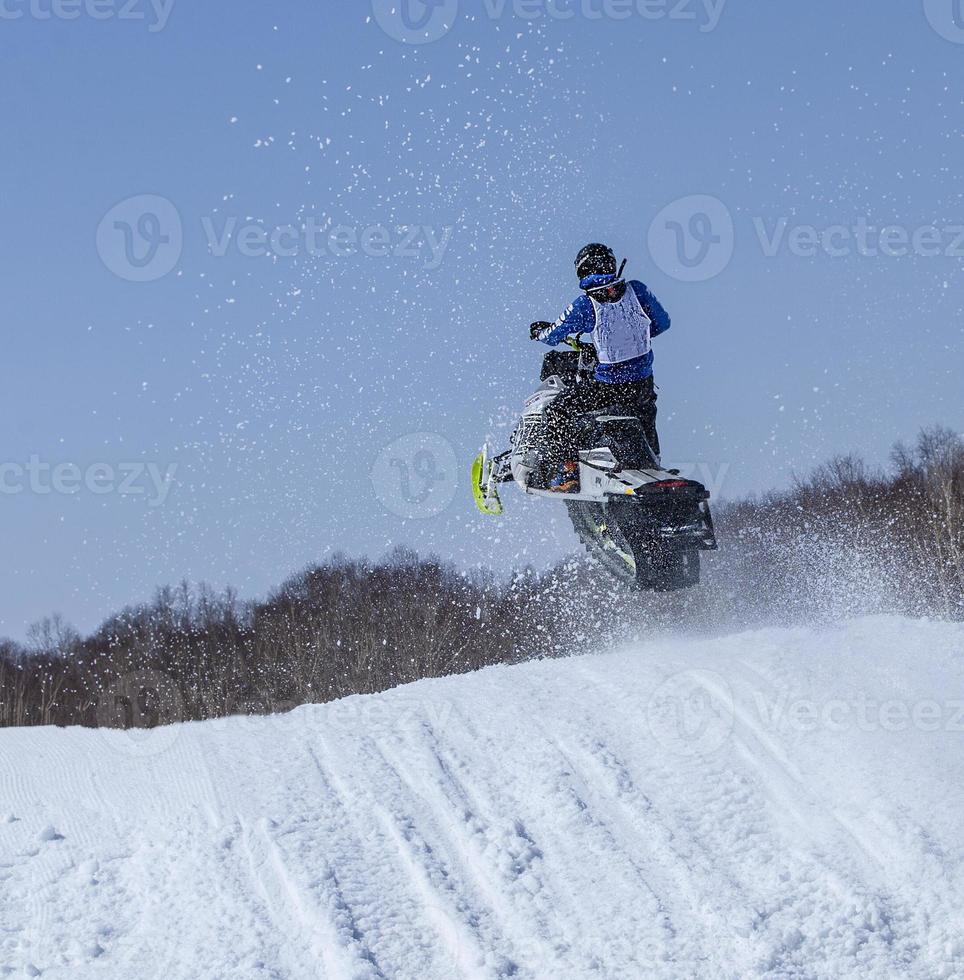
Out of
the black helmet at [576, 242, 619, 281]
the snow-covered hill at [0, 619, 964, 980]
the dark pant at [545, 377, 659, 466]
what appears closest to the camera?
the snow-covered hill at [0, 619, 964, 980]

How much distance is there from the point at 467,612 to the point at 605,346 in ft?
92.1

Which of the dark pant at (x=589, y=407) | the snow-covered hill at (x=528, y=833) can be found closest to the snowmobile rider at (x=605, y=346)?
the dark pant at (x=589, y=407)

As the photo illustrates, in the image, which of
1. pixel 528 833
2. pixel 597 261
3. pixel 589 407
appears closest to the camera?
pixel 528 833

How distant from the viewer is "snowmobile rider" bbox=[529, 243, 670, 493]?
8.38 meters

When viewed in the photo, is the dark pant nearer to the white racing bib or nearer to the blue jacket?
the blue jacket

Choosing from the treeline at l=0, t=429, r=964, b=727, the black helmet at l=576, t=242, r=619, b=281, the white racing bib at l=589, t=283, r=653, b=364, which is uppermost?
the black helmet at l=576, t=242, r=619, b=281

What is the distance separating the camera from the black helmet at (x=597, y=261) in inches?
326

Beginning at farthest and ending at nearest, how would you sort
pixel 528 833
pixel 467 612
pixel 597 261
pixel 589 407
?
pixel 467 612, pixel 589 407, pixel 597 261, pixel 528 833

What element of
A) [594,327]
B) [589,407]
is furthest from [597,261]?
[589,407]

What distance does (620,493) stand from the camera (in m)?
8.46

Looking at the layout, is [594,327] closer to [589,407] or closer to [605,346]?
[605,346]

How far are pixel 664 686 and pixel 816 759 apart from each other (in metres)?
1.30

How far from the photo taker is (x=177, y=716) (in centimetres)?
3931

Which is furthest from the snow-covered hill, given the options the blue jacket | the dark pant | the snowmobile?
the blue jacket
